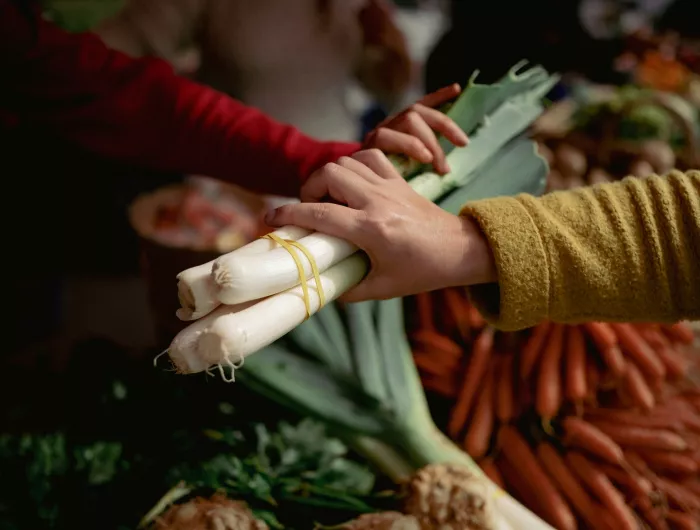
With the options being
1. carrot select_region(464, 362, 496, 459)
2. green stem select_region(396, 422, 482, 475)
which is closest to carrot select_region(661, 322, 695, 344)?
carrot select_region(464, 362, 496, 459)

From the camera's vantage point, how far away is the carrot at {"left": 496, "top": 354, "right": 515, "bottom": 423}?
1.00 metres

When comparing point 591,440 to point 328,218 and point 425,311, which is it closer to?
point 425,311

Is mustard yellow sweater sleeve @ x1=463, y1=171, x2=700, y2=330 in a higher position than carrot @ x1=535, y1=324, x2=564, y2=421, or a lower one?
higher

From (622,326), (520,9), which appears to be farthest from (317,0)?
(622,326)

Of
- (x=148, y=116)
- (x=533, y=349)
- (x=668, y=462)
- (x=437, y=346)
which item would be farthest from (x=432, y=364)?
(x=148, y=116)

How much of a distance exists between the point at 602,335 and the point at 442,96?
1.64ft

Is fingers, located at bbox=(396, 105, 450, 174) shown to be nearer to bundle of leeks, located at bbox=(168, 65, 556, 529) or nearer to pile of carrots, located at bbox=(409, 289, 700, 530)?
bundle of leeks, located at bbox=(168, 65, 556, 529)

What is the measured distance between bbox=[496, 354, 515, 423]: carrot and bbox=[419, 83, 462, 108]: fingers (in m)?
0.48

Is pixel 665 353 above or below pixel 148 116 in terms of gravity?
below

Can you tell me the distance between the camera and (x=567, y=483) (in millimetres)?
942

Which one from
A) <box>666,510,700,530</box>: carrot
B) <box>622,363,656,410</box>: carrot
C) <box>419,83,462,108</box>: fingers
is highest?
<box>419,83,462,108</box>: fingers

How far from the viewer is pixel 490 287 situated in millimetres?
712

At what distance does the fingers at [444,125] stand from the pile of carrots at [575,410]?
360 millimetres

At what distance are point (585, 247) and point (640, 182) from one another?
4.4 inches
